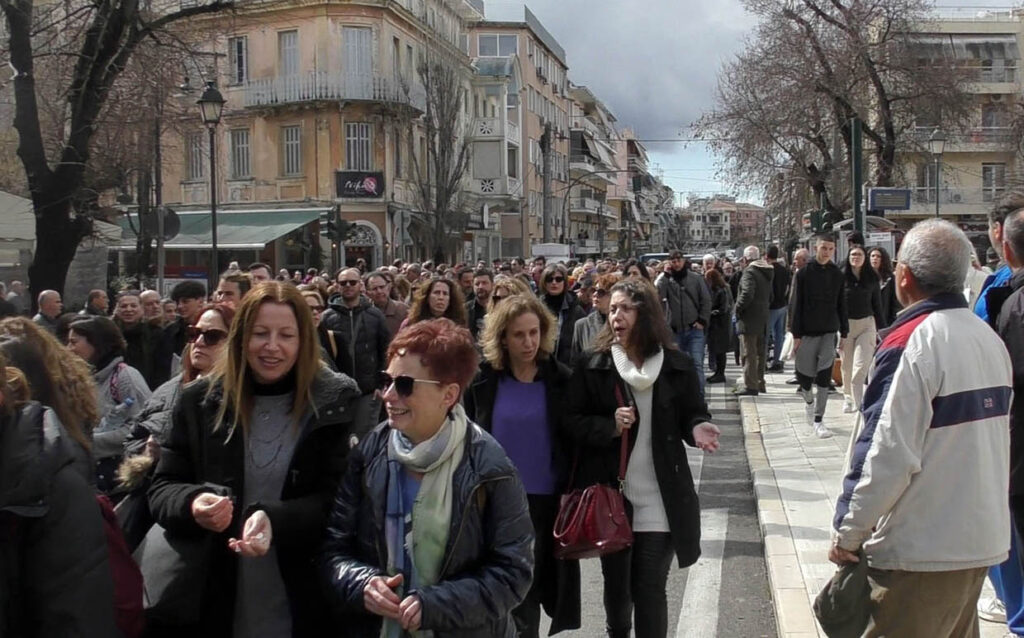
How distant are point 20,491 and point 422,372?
3.67 ft

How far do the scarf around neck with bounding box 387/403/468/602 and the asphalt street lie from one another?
9.48 ft

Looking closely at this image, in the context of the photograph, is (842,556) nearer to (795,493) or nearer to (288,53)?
(795,493)

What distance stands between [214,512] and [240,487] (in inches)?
8.9

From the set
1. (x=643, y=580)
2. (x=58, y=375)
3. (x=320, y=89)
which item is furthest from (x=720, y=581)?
(x=320, y=89)

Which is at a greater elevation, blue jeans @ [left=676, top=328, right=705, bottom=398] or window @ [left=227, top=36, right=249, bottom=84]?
window @ [left=227, top=36, right=249, bottom=84]

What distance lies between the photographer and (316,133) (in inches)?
1464

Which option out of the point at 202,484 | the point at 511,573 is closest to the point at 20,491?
the point at 202,484

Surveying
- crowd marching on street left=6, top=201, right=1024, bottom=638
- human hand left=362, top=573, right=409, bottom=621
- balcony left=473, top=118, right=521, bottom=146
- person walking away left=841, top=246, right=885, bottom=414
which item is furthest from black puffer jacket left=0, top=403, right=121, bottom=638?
balcony left=473, top=118, right=521, bottom=146

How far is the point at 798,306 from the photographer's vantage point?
10.5m

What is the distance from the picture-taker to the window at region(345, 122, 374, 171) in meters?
37.3

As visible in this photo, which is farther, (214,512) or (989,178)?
(989,178)

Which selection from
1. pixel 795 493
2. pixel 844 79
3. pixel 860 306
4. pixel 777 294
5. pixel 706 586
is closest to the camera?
pixel 706 586

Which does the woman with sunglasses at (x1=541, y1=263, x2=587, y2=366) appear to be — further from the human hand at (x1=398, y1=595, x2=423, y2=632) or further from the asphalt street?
the human hand at (x1=398, y1=595, x2=423, y2=632)

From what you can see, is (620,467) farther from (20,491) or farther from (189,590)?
(20,491)
